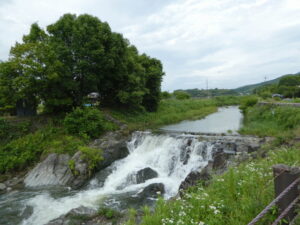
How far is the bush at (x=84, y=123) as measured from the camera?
12633 mm

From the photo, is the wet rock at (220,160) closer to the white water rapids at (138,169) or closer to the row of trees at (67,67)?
the white water rapids at (138,169)

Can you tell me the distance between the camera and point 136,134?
522 inches

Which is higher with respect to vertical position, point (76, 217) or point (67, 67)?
point (67, 67)

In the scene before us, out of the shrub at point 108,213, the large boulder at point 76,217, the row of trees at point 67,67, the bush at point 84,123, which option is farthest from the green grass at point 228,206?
the row of trees at point 67,67

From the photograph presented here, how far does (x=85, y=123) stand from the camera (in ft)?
42.4

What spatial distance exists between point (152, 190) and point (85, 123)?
716 centimetres

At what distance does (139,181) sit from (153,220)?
601 centimetres

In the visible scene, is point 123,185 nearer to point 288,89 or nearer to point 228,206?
point 228,206

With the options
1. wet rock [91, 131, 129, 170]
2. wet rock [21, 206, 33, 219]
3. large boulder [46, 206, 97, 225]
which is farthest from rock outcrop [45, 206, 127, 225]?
wet rock [91, 131, 129, 170]

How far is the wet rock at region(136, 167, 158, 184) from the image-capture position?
9196 mm

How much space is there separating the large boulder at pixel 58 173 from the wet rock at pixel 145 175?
105 inches

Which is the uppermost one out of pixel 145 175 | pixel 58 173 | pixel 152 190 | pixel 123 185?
pixel 58 173

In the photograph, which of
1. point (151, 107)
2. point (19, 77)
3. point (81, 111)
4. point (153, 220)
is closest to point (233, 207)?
point (153, 220)

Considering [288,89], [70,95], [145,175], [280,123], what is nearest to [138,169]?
[145,175]
